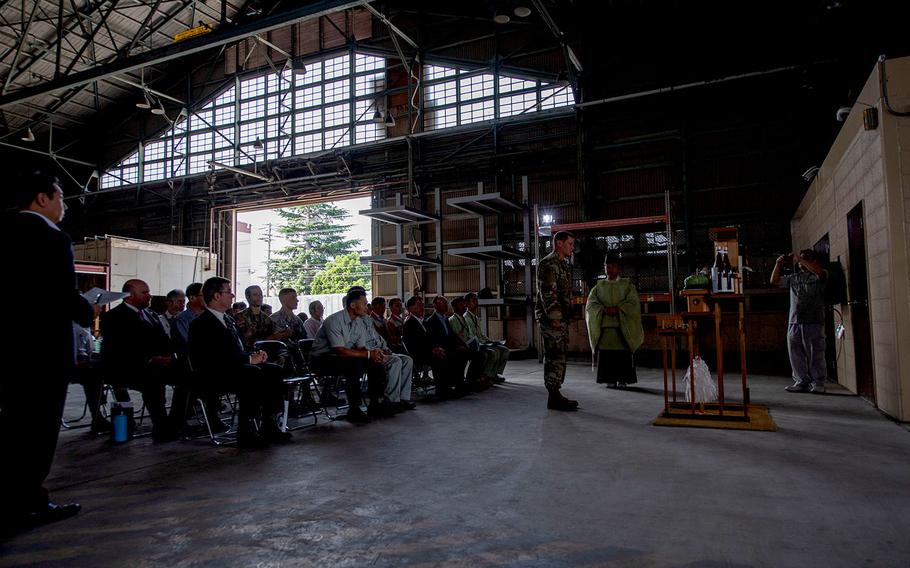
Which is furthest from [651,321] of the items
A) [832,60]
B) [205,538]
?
[205,538]

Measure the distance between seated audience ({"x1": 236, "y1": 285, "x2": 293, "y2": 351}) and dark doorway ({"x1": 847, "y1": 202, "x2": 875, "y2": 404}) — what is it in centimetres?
636

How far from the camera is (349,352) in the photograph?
563 cm

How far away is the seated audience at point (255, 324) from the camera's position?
6555 millimetres

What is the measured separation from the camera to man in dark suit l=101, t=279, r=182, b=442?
505 cm

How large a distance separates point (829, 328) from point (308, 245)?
28.6 m

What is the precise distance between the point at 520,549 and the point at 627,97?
35.0 ft

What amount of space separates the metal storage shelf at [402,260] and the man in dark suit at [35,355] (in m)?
9.36

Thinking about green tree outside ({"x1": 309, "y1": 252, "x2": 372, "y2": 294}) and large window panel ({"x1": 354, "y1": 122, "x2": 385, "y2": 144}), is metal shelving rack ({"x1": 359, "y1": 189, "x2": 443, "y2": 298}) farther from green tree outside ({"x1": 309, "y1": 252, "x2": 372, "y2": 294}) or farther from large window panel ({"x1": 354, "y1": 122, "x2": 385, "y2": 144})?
green tree outside ({"x1": 309, "y1": 252, "x2": 372, "y2": 294})

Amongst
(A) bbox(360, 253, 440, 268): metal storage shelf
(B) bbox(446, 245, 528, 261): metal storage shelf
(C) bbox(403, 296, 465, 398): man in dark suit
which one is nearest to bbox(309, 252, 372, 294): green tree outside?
(A) bbox(360, 253, 440, 268): metal storage shelf

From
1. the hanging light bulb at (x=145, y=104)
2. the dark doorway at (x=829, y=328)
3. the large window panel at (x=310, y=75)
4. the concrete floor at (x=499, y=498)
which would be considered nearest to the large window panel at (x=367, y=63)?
the large window panel at (x=310, y=75)

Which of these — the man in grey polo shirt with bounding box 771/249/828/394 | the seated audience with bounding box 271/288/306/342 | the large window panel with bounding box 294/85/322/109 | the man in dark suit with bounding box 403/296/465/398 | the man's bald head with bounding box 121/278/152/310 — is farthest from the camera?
the large window panel with bounding box 294/85/322/109

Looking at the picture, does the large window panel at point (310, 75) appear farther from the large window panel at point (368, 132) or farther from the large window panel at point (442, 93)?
the large window panel at point (442, 93)

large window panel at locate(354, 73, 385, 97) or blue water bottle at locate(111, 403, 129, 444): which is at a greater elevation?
large window panel at locate(354, 73, 385, 97)

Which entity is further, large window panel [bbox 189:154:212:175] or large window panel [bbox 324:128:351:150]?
large window panel [bbox 189:154:212:175]
